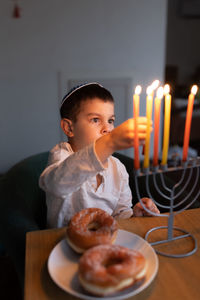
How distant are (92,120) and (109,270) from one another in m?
0.63

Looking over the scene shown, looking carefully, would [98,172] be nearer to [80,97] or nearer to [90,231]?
[90,231]

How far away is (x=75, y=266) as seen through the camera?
72 centimetres

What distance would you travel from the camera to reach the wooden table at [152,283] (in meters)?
0.66

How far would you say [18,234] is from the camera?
1.03m

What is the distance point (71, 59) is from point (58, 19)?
40 centimetres

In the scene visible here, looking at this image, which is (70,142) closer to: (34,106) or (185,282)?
(185,282)

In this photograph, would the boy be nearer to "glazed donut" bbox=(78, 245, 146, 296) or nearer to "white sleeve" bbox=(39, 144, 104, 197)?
"white sleeve" bbox=(39, 144, 104, 197)

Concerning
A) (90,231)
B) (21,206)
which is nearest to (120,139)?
(90,231)

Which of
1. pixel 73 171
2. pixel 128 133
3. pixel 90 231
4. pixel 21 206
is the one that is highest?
pixel 128 133

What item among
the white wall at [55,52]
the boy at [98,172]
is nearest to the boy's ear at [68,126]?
the boy at [98,172]

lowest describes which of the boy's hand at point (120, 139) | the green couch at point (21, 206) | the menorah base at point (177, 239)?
the green couch at point (21, 206)

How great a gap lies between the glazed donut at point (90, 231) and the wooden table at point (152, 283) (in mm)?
102

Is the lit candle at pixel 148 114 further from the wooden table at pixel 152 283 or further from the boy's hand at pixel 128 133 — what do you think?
the wooden table at pixel 152 283

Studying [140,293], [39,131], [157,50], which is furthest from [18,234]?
[157,50]
